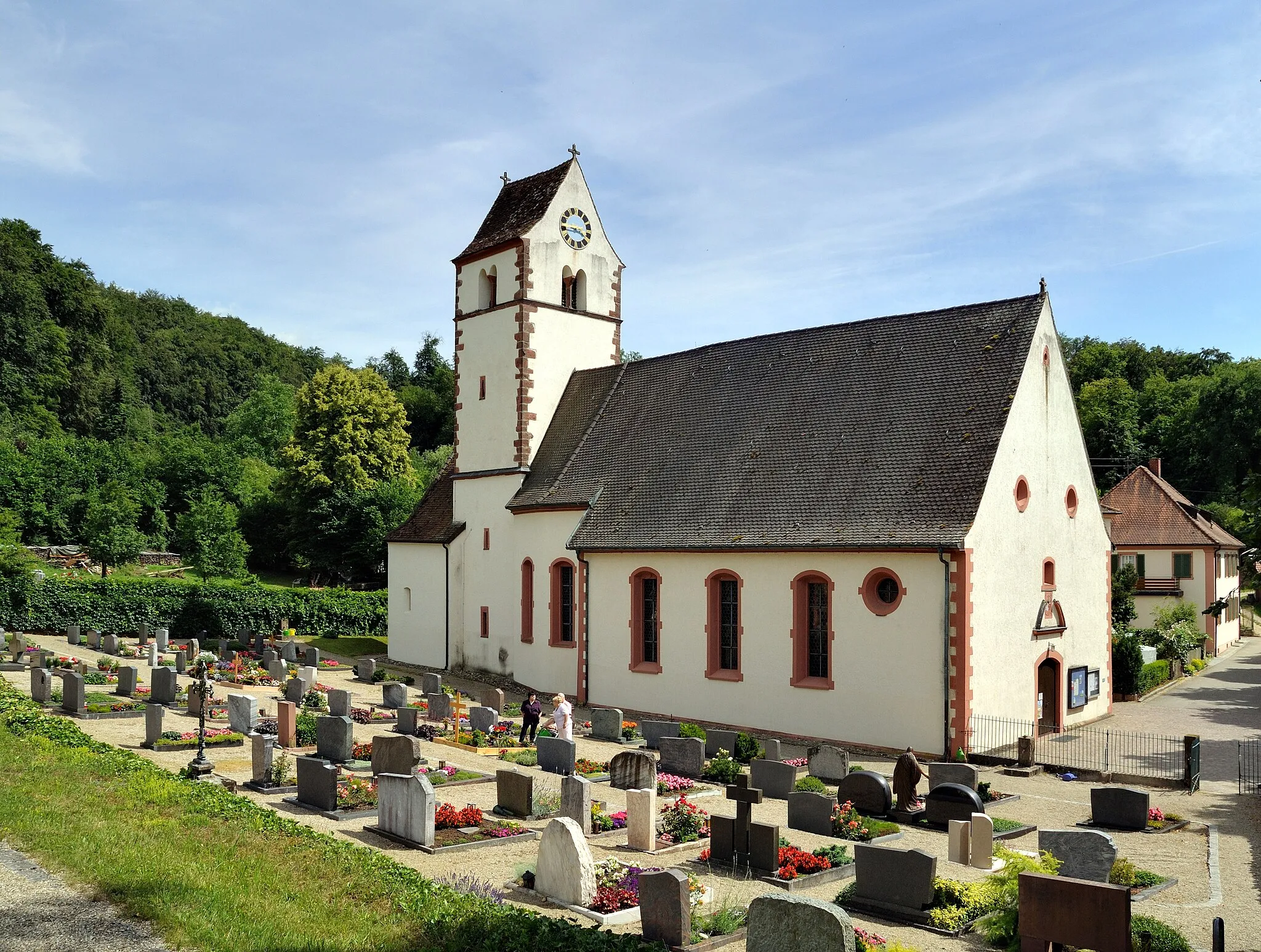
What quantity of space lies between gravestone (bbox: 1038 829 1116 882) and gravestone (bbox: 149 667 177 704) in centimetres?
2313

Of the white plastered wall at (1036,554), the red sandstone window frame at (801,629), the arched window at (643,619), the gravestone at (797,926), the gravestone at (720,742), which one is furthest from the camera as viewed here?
the arched window at (643,619)

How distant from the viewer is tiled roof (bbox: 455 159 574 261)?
117 feet

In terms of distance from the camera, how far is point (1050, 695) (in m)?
26.8

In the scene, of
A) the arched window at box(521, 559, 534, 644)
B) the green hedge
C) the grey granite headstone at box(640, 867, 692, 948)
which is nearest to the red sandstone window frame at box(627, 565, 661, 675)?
the arched window at box(521, 559, 534, 644)

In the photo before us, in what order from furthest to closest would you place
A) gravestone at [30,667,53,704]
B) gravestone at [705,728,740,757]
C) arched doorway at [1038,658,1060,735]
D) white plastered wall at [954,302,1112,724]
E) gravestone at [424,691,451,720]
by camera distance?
gravestone at [30,667,53,704], gravestone at [424,691,451,720], arched doorway at [1038,658,1060,735], white plastered wall at [954,302,1112,724], gravestone at [705,728,740,757]

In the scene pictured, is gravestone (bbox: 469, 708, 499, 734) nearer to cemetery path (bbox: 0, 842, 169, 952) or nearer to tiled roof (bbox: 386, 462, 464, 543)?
tiled roof (bbox: 386, 462, 464, 543)

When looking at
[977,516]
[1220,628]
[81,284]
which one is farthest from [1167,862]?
[81,284]

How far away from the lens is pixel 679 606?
2839 centimetres

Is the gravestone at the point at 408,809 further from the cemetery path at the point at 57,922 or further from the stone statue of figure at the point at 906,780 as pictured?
the stone statue of figure at the point at 906,780

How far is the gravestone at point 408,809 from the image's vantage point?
598 inches

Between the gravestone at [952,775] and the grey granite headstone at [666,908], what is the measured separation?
8.52 m

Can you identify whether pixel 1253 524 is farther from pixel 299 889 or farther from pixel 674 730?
pixel 299 889

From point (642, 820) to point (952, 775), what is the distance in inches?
255

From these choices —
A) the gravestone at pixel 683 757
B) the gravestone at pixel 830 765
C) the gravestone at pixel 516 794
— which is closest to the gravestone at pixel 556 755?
the gravestone at pixel 683 757
